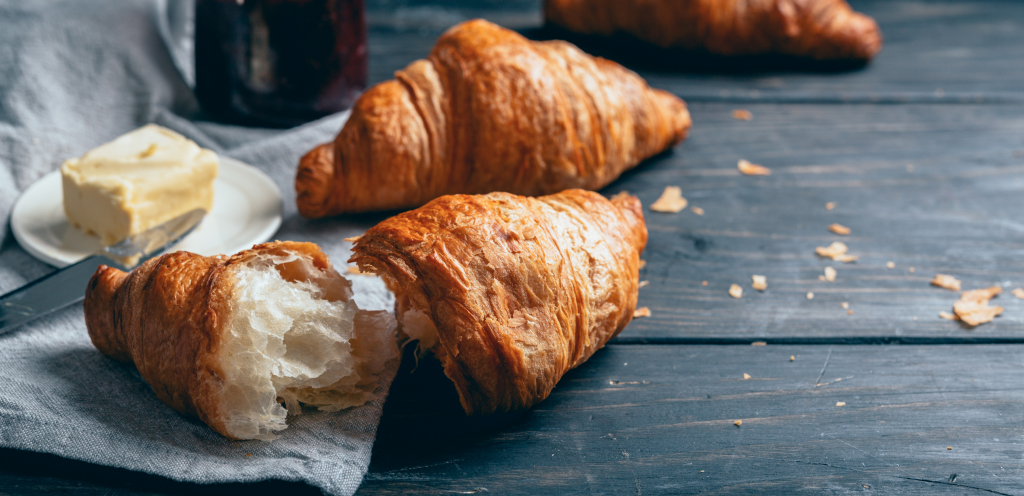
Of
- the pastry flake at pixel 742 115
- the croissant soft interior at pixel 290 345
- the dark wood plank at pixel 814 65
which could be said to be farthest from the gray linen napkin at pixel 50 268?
the pastry flake at pixel 742 115

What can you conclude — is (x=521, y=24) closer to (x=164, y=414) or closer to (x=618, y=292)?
(x=618, y=292)

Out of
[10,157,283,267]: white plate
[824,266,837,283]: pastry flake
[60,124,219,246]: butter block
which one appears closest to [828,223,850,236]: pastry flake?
[824,266,837,283]: pastry flake

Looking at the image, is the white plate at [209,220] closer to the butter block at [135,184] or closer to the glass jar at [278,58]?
the butter block at [135,184]

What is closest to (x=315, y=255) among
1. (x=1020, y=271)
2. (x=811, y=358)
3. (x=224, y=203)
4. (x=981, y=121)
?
(x=224, y=203)

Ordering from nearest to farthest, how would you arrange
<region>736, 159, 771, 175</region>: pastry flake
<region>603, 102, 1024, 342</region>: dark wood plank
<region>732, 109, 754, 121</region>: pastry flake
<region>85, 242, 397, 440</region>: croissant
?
<region>85, 242, 397, 440</region>: croissant → <region>603, 102, 1024, 342</region>: dark wood plank → <region>736, 159, 771, 175</region>: pastry flake → <region>732, 109, 754, 121</region>: pastry flake

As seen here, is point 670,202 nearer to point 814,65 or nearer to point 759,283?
point 759,283

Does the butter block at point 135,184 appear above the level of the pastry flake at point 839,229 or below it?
above

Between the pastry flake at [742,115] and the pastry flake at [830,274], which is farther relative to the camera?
the pastry flake at [742,115]

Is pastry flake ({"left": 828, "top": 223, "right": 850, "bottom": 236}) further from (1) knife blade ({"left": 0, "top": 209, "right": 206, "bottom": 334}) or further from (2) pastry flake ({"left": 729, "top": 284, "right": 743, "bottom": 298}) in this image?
(1) knife blade ({"left": 0, "top": 209, "right": 206, "bottom": 334})

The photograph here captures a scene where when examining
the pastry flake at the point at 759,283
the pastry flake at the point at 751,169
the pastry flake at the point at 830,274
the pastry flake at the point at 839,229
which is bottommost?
the pastry flake at the point at 759,283
